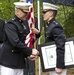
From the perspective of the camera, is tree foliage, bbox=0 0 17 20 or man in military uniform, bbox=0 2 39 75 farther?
tree foliage, bbox=0 0 17 20

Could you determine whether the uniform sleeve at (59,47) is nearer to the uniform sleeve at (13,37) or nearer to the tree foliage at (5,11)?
the uniform sleeve at (13,37)

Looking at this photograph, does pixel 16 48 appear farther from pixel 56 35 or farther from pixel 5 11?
pixel 5 11

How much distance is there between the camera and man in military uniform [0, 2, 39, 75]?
549 centimetres

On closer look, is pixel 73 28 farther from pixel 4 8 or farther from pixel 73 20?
pixel 4 8

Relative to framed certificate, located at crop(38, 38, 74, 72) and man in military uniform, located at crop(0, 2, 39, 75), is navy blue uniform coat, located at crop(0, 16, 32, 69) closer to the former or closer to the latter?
man in military uniform, located at crop(0, 2, 39, 75)

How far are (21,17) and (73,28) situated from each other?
6.58 metres

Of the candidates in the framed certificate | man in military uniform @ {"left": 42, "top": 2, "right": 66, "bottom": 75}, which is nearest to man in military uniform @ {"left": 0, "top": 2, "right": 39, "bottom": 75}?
the framed certificate

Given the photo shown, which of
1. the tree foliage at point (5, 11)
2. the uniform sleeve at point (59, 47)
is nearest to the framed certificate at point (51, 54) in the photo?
the uniform sleeve at point (59, 47)

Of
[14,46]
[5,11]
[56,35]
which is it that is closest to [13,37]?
[14,46]

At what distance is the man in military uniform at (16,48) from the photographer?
18.0 feet

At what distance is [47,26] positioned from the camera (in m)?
5.66

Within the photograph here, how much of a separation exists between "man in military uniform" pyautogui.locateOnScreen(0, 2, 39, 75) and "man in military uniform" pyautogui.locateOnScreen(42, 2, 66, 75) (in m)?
0.34

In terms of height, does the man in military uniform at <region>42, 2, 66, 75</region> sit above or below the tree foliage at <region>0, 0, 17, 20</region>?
below

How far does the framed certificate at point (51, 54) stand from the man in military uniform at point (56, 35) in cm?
9
